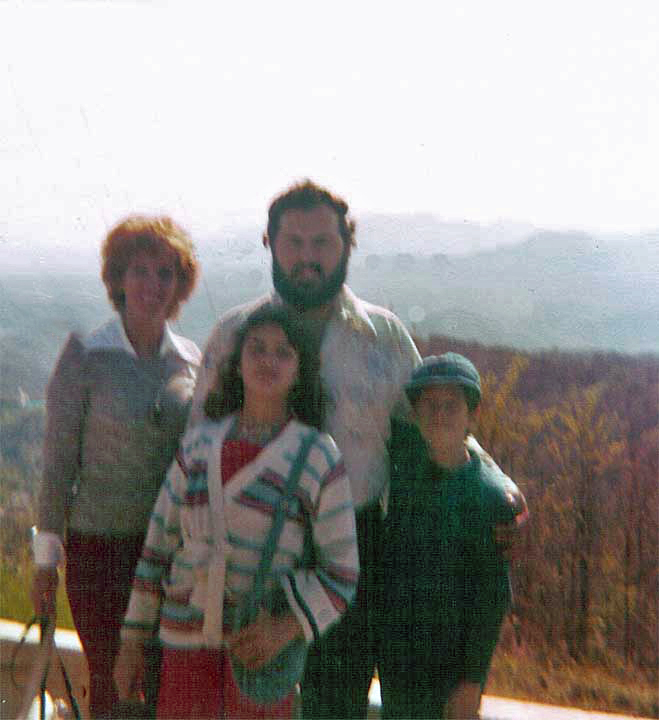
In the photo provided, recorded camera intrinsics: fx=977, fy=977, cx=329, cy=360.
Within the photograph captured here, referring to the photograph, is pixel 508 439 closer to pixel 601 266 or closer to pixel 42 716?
pixel 601 266

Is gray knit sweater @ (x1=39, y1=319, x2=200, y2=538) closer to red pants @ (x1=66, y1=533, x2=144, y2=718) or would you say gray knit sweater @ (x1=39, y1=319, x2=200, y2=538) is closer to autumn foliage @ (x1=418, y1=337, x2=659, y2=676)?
red pants @ (x1=66, y1=533, x2=144, y2=718)

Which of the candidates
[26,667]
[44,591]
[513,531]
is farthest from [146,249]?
[26,667]

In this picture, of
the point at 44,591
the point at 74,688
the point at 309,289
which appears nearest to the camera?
the point at 309,289

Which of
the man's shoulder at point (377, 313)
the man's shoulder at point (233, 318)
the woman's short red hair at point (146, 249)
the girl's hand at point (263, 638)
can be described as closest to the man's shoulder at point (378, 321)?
the man's shoulder at point (377, 313)

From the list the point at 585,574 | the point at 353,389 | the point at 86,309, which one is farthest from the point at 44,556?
the point at 585,574

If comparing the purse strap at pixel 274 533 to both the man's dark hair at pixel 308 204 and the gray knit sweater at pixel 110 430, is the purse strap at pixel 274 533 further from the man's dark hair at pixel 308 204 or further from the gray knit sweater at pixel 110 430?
the man's dark hair at pixel 308 204

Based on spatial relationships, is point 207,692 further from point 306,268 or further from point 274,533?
point 306,268
